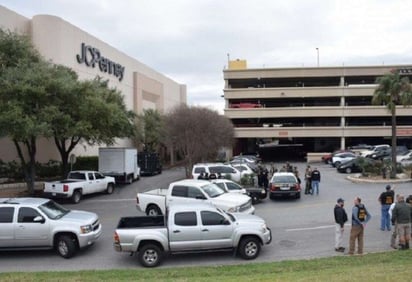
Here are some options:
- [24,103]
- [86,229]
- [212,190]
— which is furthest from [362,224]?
[24,103]

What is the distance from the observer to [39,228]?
13.9 meters

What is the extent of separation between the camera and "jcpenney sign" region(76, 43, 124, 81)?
4050 cm

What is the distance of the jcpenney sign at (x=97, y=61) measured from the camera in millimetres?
40500

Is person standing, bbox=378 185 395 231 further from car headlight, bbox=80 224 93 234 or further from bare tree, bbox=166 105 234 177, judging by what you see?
bare tree, bbox=166 105 234 177

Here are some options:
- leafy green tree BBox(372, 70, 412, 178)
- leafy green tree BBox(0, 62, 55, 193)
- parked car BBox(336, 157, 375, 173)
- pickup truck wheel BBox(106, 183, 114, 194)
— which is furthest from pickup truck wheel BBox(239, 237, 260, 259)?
parked car BBox(336, 157, 375, 173)

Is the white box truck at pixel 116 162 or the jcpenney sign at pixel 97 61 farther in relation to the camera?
the jcpenney sign at pixel 97 61

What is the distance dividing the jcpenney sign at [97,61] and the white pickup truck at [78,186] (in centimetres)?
1557

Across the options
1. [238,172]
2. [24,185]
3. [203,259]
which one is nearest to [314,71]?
[238,172]

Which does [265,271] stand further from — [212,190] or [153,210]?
[153,210]

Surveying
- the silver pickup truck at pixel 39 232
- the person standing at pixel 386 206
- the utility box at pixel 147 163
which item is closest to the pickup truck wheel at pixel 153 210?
the silver pickup truck at pixel 39 232

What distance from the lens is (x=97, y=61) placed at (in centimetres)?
4362

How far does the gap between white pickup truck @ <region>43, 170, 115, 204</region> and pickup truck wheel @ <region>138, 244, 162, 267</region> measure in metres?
13.3

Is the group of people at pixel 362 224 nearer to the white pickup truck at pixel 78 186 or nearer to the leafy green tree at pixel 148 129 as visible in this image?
the white pickup truck at pixel 78 186

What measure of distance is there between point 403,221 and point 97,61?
36.1m
